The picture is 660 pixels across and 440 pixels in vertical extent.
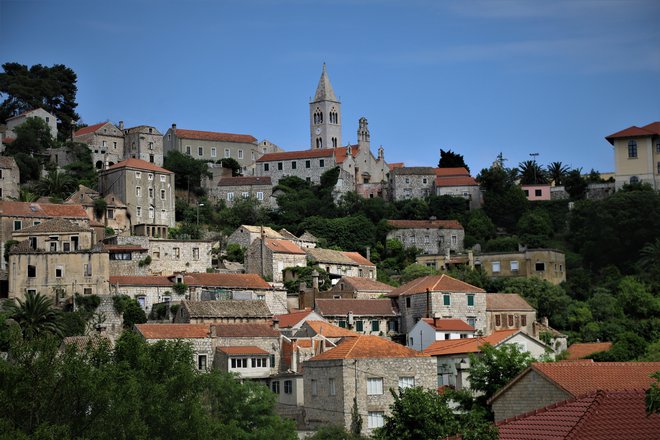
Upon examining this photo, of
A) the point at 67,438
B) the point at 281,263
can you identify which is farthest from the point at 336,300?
the point at 67,438

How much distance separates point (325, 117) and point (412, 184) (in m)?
26.0

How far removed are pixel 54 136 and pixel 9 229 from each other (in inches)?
1479

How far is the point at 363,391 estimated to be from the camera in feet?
164

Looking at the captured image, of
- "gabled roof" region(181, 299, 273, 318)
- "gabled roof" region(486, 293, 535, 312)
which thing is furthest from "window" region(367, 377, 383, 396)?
"gabled roof" region(486, 293, 535, 312)

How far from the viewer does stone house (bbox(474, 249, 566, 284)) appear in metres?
95.9

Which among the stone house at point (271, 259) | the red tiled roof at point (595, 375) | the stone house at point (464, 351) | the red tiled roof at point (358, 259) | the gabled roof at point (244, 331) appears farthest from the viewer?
the red tiled roof at point (358, 259)

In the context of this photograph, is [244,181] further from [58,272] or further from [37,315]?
[37,315]

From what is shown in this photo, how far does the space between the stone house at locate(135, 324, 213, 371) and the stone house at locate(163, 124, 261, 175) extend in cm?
6287

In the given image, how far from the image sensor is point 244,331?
6812 cm

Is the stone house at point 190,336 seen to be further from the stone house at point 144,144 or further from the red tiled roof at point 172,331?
the stone house at point 144,144

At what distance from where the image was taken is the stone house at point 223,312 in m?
71.4

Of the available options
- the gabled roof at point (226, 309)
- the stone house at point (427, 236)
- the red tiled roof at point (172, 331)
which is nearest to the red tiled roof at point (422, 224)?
the stone house at point (427, 236)

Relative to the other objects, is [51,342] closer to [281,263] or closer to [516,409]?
[516,409]

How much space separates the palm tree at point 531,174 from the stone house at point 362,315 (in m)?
53.7
